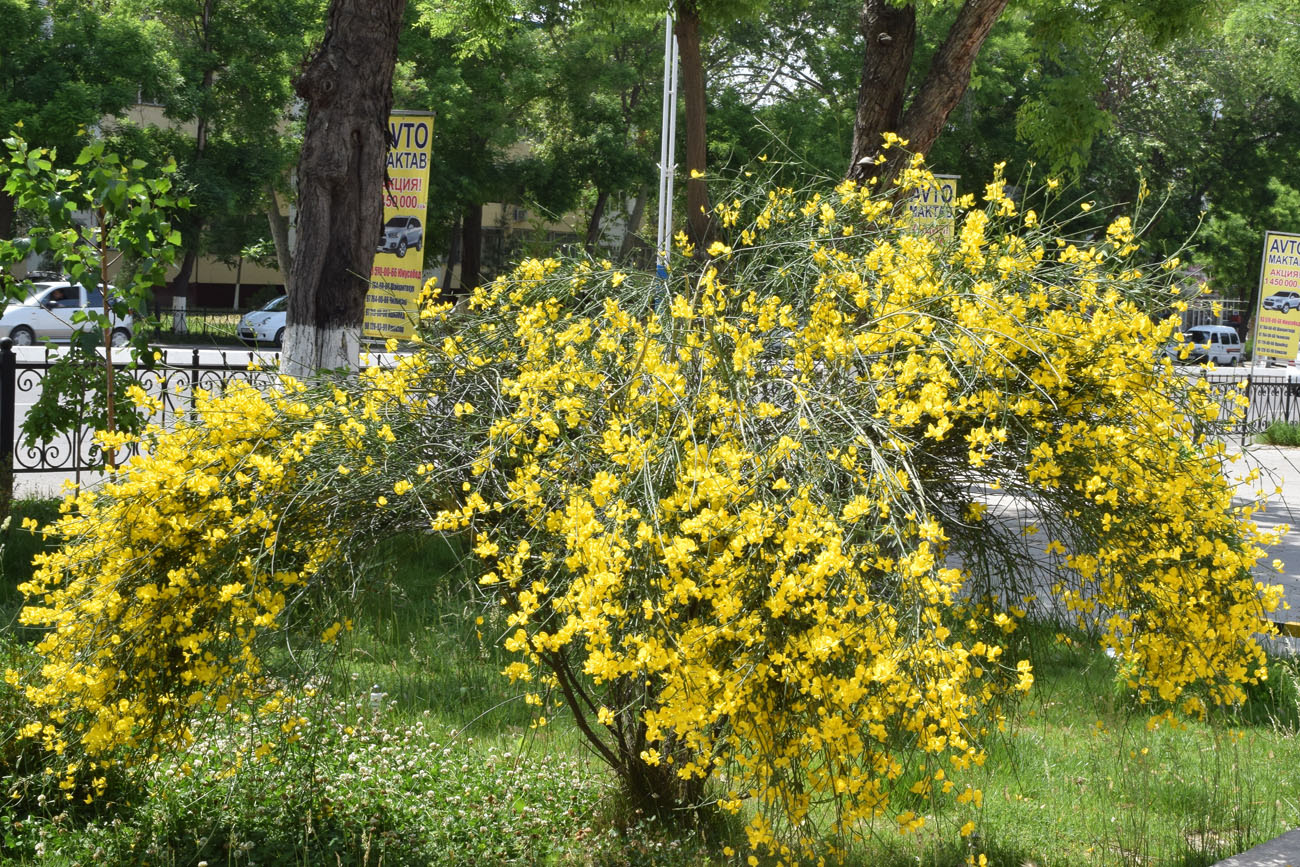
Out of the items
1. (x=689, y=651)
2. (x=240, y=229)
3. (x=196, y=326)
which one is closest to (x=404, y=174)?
(x=689, y=651)

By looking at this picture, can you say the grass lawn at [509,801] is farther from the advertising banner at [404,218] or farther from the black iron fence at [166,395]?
the advertising banner at [404,218]

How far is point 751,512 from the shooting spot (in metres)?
2.78

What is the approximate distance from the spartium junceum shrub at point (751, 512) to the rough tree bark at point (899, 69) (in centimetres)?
533

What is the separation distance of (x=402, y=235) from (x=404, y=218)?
0.21 meters

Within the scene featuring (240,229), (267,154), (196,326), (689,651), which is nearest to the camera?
(689,651)

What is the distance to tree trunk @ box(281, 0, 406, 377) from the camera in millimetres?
6473

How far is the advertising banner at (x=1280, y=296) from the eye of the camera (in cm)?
1898

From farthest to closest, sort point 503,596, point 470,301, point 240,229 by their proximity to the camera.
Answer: point 240,229, point 470,301, point 503,596

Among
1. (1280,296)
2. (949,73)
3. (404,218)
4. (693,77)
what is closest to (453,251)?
(1280,296)

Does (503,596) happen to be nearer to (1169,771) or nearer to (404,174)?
(1169,771)

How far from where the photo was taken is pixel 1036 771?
15.7 feet

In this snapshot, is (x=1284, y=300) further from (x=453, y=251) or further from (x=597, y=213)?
(x=453, y=251)

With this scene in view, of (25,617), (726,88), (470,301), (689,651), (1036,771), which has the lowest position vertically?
(1036,771)

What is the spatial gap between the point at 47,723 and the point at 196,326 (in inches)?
1194
